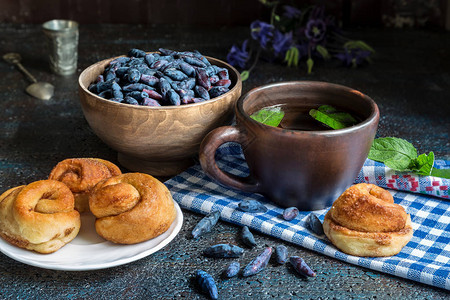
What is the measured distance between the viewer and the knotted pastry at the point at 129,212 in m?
0.78

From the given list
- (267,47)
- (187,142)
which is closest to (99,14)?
(267,47)

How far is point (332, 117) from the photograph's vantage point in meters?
0.96

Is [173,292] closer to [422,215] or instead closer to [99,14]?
[422,215]

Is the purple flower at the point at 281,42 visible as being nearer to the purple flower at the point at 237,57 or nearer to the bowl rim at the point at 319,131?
the purple flower at the point at 237,57

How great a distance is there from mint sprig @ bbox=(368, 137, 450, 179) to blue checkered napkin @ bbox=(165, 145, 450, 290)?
47 millimetres

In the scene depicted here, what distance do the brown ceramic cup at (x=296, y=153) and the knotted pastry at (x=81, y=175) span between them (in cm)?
16

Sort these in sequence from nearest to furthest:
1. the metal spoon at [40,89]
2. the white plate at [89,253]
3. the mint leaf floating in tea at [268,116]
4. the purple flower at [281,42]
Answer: the white plate at [89,253] → the mint leaf floating in tea at [268,116] → the metal spoon at [40,89] → the purple flower at [281,42]

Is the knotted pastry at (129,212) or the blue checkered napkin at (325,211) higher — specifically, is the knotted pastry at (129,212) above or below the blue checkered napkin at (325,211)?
above

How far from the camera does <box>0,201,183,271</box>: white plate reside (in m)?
0.74

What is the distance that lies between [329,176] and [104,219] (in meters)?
0.35

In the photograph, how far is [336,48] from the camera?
1.84 meters

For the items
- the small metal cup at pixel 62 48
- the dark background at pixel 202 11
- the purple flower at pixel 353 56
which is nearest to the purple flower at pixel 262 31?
the purple flower at pixel 353 56

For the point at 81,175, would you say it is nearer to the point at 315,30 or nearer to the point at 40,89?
the point at 40,89

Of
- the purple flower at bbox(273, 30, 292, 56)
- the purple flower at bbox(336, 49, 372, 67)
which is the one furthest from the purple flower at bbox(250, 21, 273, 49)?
the purple flower at bbox(336, 49, 372, 67)
